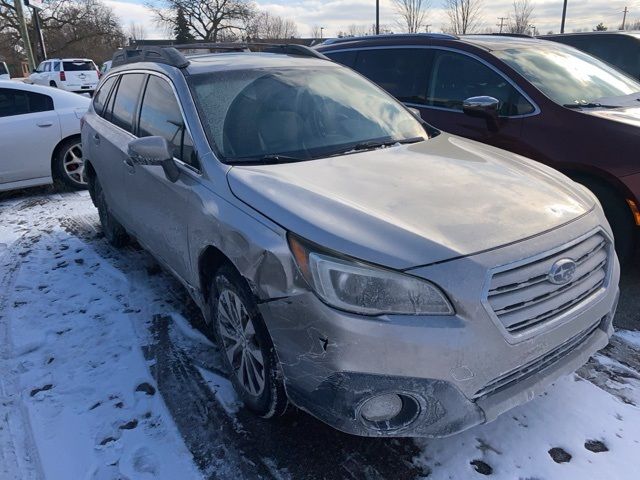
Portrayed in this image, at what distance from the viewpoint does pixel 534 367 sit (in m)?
2.19

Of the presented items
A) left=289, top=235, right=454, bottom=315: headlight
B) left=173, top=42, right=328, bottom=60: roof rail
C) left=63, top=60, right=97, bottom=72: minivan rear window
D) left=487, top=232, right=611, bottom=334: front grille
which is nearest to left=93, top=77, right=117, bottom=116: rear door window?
left=173, top=42, right=328, bottom=60: roof rail

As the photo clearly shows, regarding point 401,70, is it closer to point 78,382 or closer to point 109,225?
point 109,225

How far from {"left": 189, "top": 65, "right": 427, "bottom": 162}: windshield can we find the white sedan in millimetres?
4538

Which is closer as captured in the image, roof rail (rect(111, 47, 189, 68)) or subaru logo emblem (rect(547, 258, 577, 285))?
subaru logo emblem (rect(547, 258, 577, 285))

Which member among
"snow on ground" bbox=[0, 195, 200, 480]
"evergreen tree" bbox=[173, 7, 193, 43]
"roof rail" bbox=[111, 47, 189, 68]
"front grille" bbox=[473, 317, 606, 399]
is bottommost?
"snow on ground" bbox=[0, 195, 200, 480]

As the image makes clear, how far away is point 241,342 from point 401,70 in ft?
12.2

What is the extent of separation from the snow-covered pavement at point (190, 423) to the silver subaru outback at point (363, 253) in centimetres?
26

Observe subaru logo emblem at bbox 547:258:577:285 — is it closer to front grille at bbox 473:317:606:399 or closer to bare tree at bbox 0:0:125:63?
front grille at bbox 473:317:606:399

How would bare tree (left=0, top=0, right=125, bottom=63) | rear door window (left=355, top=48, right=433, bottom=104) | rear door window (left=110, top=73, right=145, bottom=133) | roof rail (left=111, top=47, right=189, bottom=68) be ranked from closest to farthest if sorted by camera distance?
roof rail (left=111, top=47, right=189, bottom=68) → rear door window (left=110, top=73, right=145, bottom=133) → rear door window (left=355, top=48, right=433, bottom=104) → bare tree (left=0, top=0, right=125, bottom=63)

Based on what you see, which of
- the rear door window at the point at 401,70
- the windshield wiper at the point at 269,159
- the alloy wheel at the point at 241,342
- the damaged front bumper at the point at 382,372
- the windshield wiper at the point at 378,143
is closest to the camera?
the damaged front bumper at the point at 382,372

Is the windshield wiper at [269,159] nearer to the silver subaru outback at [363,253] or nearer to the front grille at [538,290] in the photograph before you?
the silver subaru outback at [363,253]

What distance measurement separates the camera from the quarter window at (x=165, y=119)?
9.96 ft

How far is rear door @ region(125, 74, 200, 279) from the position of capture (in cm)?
298

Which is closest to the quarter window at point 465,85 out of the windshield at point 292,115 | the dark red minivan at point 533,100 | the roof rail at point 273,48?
the dark red minivan at point 533,100
